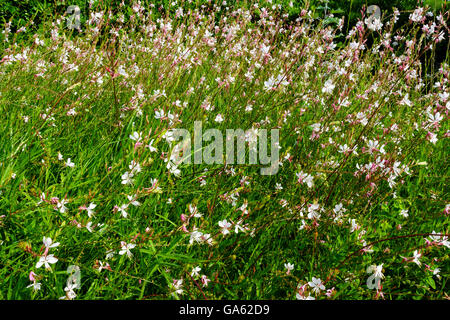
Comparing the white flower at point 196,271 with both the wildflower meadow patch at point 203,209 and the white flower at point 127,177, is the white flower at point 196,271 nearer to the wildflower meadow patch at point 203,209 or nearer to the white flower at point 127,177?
the wildflower meadow patch at point 203,209

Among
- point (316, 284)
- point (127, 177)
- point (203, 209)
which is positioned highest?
point (127, 177)

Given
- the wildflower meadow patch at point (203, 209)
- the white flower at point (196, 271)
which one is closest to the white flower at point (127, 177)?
the wildflower meadow patch at point (203, 209)

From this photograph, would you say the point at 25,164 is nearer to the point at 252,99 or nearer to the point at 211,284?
the point at 211,284

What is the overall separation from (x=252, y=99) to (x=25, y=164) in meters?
1.55

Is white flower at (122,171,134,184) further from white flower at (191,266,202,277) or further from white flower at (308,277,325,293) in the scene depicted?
white flower at (308,277,325,293)

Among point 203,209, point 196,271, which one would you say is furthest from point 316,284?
point 203,209

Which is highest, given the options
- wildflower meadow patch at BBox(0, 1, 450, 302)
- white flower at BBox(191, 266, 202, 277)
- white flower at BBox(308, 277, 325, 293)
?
wildflower meadow patch at BBox(0, 1, 450, 302)

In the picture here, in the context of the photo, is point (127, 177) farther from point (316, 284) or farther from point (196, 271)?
point (316, 284)

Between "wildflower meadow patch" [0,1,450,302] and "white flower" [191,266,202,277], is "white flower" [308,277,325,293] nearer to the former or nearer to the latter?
"wildflower meadow patch" [0,1,450,302]

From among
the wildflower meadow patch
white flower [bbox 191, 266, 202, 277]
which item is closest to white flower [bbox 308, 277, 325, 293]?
the wildflower meadow patch

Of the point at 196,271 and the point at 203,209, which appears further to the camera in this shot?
the point at 203,209

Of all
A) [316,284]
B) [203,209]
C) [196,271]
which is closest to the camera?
[316,284]

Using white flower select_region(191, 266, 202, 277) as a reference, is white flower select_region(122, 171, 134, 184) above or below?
above
